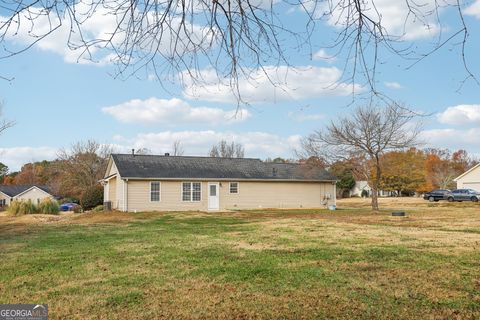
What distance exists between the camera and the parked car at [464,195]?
41.3m

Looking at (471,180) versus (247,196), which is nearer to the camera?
(247,196)

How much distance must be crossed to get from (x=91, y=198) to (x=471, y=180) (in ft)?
126

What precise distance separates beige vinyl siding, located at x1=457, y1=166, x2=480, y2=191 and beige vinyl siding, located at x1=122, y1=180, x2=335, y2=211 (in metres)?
21.1

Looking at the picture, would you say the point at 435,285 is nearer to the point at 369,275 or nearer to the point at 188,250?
the point at 369,275

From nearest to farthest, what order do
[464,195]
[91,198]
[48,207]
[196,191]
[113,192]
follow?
[48,207] < [196,191] < [113,192] < [91,198] < [464,195]

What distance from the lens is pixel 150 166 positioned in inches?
1177

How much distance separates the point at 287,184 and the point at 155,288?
27137 millimetres

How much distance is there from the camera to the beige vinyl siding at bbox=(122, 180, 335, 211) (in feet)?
93.6

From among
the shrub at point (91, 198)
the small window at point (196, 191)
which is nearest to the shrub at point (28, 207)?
the shrub at point (91, 198)

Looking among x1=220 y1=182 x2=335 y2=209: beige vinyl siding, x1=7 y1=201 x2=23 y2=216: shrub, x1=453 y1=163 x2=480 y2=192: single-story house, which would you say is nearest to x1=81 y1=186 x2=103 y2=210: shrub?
A: x1=7 y1=201 x2=23 y2=216: shrub

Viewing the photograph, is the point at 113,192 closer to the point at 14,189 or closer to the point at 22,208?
the point at 22,208

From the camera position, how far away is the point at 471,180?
47219mm

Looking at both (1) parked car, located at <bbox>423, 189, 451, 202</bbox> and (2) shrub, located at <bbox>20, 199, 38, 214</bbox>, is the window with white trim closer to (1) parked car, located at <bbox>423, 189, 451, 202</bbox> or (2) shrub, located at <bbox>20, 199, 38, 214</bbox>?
(2) shrub, located at <bbox>20, 199, 38, 214</bbox>

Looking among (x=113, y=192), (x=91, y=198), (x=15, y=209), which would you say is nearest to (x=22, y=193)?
(x=91, y=198)
